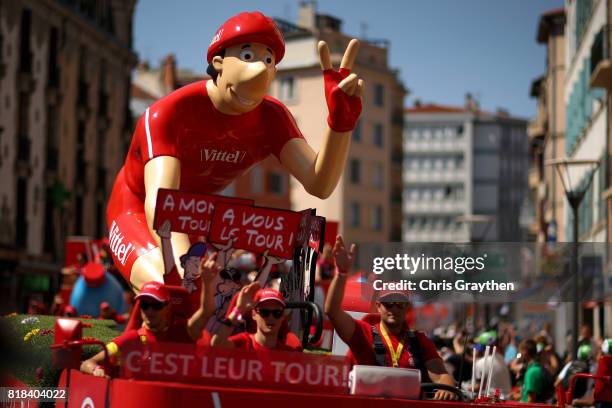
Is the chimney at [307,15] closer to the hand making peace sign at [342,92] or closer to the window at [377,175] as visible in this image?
the window at [377,175]

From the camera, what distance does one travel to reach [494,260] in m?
9.28

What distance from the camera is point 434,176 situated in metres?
128

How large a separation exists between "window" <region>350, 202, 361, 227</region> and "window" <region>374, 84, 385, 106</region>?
240 inches

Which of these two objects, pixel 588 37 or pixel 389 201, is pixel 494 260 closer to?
pixel 588 37

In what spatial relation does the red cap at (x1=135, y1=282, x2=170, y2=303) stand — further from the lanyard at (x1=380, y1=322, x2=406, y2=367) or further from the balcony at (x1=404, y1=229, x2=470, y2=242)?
the balcony at (x1=404, y1=229, x2=470, y2=242)

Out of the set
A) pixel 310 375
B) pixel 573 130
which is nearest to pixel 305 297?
pixel 310 375

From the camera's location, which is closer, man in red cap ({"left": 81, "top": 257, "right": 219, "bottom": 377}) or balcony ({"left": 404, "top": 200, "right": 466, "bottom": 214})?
man in red cap ({"left": 81, "top": 257, "right": 219, "bottom": 377})

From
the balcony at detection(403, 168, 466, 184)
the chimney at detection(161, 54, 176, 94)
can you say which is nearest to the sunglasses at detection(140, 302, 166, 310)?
the chimney at detection(161, 54, 176, 94)

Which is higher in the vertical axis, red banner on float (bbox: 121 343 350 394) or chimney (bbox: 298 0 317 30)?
chimney (bbox: 298 0 317 30)

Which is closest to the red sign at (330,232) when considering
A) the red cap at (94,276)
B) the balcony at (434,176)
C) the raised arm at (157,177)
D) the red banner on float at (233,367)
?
the red cap at (94,276)

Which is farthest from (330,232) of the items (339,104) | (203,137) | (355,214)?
(355,214)

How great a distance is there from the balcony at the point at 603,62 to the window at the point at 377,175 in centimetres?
4638

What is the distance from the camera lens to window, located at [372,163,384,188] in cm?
7950

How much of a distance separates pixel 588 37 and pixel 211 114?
29.9m
